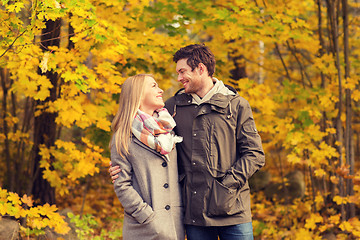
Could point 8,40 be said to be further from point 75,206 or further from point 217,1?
point 75,206

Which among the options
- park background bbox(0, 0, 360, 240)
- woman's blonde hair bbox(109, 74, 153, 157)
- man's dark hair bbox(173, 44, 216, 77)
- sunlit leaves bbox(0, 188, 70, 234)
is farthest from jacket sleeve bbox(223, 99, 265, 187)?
sunlit leaves bbox(0, 188, 70, 234)

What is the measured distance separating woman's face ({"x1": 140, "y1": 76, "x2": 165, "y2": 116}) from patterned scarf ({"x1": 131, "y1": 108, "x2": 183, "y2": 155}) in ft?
0.18

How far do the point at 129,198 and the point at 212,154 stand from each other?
2.03 ft

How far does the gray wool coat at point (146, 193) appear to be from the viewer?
8.05 ft

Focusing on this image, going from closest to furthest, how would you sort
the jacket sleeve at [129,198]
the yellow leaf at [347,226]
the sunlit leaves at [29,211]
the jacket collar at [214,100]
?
1. the jacket sleeve at [129,198]
2. the jacket collar at [214,100]
3. the sunlit leaves at [29,211]
4. the yellow leaf at [347,226]

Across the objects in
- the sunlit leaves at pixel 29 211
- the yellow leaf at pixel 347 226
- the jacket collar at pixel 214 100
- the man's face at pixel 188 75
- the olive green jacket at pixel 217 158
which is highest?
the man's face at pixel 188 75

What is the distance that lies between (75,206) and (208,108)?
Answer: 5854mm

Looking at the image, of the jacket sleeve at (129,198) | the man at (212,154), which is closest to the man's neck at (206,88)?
the man at (212,154)

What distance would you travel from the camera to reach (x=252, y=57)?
7.38 meters

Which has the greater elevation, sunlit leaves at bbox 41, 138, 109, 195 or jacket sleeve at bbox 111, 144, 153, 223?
sunlit leaves at bbox 41, 138, 109, 195

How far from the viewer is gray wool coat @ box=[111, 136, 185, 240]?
96.7 inches

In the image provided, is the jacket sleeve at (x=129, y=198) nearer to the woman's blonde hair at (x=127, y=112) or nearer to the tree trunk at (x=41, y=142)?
the woman's blonde hair at (x=127, y=112)

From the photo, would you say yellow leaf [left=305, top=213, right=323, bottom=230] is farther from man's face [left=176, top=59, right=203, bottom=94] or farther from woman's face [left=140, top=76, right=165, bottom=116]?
woman's face [left=140, top=76, right=165, bottom=116]

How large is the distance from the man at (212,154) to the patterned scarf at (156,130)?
156 millimetres
